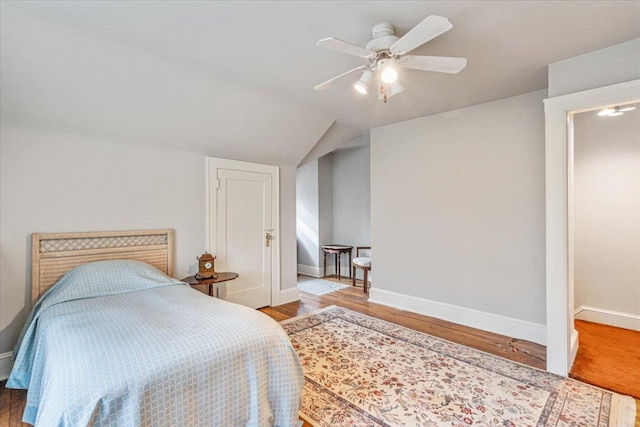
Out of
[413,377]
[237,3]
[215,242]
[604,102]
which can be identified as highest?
[237,3]

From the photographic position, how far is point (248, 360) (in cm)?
158

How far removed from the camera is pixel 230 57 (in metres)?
2.33

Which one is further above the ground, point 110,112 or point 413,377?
point 110,112

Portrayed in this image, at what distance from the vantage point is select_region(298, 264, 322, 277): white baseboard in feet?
19.7

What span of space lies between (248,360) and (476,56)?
266 centimetres

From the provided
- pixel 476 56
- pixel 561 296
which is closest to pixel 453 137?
pixel 476 56

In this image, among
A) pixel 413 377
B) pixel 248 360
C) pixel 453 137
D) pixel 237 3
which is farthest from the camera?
pixel 453 137

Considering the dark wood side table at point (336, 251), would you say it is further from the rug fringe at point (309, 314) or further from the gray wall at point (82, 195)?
the gray wall at point (82, 195)

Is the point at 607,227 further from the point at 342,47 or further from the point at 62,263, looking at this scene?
the point at 62,263

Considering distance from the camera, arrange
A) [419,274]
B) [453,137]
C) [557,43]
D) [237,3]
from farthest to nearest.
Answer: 1. [419,274]
2. [453,137]
3. [557,43]
4. [237,3]

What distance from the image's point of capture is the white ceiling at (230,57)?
1.79 meters

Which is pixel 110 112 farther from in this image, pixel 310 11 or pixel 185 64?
pixel 310 11

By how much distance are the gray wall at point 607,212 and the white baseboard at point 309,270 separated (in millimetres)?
3945

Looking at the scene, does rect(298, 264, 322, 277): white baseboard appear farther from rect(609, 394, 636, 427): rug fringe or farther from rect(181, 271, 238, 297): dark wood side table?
rect(609, 394, 636, 427): rug fringe
